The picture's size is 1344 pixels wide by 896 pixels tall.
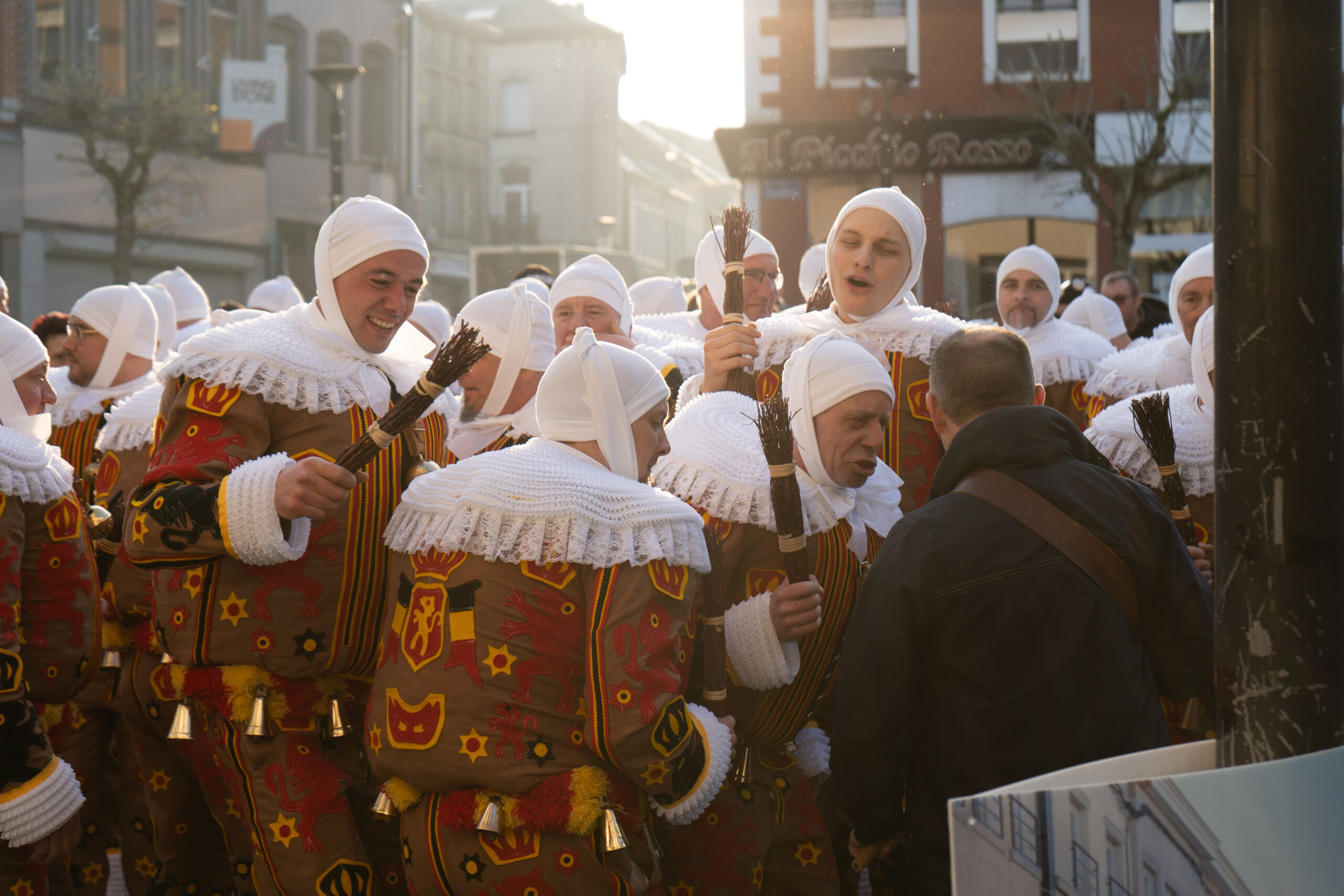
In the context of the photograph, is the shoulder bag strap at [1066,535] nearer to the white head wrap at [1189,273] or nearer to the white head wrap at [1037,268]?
the white head wrap at [1189,273]

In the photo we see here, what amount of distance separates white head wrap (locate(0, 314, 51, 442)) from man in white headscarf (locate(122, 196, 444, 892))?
2.45 feet

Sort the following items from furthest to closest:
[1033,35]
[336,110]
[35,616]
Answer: [1033,35] < [336,110] < [35,616]

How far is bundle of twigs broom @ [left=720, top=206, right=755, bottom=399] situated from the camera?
12.6 feet

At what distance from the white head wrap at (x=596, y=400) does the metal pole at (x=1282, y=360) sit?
1404 mm

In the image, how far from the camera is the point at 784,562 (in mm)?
3314

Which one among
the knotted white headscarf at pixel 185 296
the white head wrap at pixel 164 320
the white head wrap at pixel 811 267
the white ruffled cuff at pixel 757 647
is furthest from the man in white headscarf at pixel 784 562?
the knotted white headscarf at pixel 185 296

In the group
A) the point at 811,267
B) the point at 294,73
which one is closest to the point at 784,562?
the point at 811,267

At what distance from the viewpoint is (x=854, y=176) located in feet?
69.8

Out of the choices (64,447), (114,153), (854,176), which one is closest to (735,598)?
(64,447)

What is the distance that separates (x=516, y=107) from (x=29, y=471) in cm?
4332

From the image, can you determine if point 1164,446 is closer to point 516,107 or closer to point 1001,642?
point 1001,642

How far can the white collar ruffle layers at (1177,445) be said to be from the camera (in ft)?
13.1

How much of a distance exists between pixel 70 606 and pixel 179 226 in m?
23.1

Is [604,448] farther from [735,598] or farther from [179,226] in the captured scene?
[179,226]
